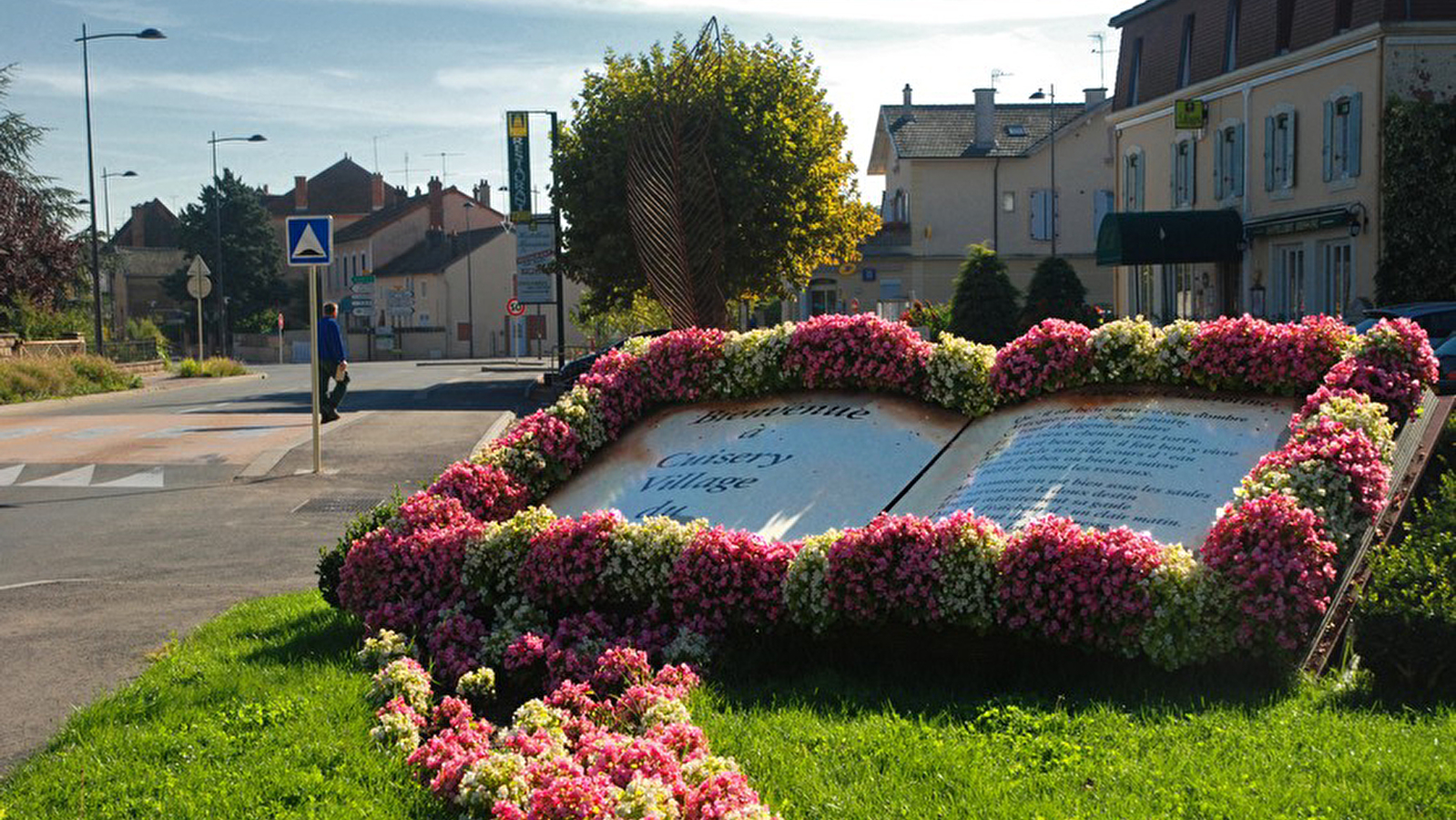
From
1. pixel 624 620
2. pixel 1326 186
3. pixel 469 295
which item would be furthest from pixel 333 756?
pixel 469 295

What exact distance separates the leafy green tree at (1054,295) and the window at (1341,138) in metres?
6.54

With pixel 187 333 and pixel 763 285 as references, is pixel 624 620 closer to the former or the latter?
pixel 763 285

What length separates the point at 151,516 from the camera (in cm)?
1384

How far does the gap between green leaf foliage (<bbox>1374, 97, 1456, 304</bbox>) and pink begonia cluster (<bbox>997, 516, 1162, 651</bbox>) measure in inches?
1048

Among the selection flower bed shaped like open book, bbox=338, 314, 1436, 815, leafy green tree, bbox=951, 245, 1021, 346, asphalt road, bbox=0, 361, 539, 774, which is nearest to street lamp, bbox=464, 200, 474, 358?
leafy green tree, bbox=951, 245, 1021, 346

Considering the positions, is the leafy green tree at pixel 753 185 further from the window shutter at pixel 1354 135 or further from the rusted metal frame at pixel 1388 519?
the rusted metal frame at pixel 1388 519

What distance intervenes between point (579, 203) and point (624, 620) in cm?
3262

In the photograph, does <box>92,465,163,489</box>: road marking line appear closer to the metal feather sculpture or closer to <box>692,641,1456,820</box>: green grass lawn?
the metal feather sculpture

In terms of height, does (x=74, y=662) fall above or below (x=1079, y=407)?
below

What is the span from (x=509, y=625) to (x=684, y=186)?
4270mm

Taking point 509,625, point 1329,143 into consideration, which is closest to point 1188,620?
point 509,625

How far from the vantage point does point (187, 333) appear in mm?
102188

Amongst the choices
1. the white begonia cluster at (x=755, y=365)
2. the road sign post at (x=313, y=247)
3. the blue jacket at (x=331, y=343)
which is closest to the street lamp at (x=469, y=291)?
the blue jacket at (x=331, y=343)

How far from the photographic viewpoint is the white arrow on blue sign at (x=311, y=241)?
57.3 feet
